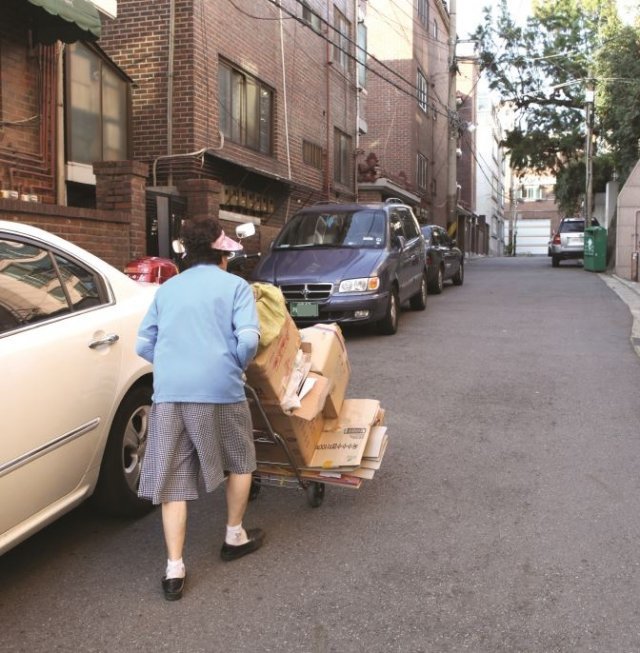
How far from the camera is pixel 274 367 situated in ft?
11.8

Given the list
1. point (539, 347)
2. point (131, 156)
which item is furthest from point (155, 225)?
point (539, 347)

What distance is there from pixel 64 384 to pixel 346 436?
1606 millimetres

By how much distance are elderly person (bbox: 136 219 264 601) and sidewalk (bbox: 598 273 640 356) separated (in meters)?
6.95

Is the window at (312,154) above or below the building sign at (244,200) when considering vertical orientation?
above

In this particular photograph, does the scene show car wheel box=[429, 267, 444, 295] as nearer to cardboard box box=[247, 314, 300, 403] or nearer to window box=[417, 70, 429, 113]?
cardboard box box=[247, 314, 300, 403]

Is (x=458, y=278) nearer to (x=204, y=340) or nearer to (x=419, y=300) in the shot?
(x=419, y=300)

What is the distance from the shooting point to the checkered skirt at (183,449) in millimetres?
3188

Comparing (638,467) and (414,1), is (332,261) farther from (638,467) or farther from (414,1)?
(414,1)

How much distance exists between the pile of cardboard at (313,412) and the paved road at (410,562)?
1.06 ft

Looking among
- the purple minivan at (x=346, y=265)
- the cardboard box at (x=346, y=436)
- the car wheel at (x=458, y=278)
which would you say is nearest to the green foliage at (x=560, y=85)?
the car wheel at (x=458, y=278)

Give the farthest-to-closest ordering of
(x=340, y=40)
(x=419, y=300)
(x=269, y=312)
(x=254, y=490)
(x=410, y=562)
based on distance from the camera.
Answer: (x=340, y=40) < (x=419, y=300) < (x=254, y=490) < (x=269, y=312) < (x=410, y=562)

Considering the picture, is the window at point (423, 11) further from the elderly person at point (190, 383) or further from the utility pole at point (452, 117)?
the elderly person at point (190, 383)

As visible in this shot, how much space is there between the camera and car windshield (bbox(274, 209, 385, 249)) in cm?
1059

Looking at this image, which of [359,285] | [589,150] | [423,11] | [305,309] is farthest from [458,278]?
[423,11]
